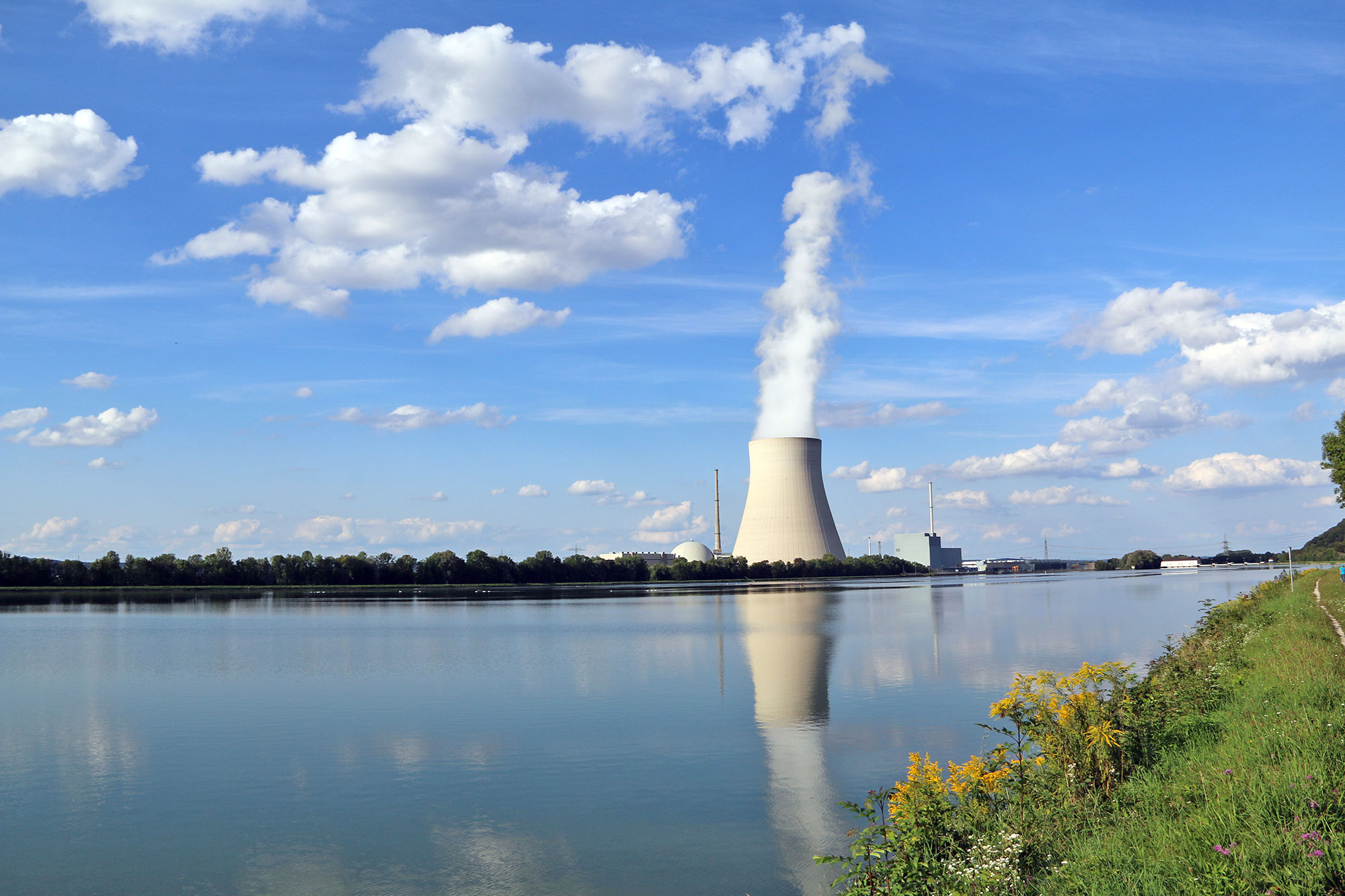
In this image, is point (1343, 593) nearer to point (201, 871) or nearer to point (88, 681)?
point (201, 871)

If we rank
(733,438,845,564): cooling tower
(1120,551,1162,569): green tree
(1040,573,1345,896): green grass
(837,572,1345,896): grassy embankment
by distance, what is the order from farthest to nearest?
(1120,551,1162,569): green tree < (733,438,845,564): cooling tower < (837,572,1345,896): grassy embankment < (1040,573,1345,896): green grass

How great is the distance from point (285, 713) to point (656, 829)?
334 inches

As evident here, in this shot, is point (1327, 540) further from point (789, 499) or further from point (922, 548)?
point (789, 499)

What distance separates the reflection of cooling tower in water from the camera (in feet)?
24.4

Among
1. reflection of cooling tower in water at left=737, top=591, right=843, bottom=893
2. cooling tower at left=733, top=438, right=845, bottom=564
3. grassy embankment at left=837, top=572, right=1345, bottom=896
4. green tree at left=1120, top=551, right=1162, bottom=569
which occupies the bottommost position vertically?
green tree at left=1120, top=551, right=1162, bottom=569

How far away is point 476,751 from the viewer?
11.3 m

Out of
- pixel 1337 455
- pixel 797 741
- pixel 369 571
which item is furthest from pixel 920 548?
pixel 797 741

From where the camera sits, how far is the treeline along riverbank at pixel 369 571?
71.6 meters

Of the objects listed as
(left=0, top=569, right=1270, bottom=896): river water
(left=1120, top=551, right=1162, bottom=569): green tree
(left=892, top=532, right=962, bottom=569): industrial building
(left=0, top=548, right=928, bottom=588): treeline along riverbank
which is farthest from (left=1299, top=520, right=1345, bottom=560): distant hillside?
(left=0, top=569, right=1270, bottom=896): river water

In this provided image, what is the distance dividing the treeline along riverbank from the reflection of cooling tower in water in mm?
52081

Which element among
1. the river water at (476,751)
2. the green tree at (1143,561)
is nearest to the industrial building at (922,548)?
the green tree at (1143,561)

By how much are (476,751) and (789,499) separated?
4253 centimetres

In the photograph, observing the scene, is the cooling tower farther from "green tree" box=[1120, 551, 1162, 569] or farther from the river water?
"green tree" box=[1120, 551, 1162, 569]

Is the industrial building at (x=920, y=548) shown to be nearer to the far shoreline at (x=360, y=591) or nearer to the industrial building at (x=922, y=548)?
the industrial building at (x=922, y=548)
